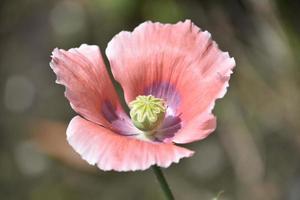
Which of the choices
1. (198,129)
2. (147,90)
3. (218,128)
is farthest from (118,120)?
(218,128)

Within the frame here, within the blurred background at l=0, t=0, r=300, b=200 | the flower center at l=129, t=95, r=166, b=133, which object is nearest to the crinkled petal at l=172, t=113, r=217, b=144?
the flower center at l=129, t=95, r=166, b=133

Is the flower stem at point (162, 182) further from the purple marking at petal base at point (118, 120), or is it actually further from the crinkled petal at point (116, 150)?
the purple marking at petal base at point (118, 120)

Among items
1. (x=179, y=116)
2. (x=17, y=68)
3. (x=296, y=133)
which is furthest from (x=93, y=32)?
(x=179, y=116)

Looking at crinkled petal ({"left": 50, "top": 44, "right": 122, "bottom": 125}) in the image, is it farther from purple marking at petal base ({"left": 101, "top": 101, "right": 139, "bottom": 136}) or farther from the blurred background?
the blurred background

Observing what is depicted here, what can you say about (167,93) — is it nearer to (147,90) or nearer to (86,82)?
(147,90)

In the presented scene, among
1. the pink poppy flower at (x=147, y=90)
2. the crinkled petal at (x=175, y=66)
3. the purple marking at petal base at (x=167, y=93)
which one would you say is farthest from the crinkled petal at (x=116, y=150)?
the purple marking at petal base at (x=167, y=93)

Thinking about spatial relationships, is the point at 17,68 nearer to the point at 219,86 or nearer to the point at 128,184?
the point at 128,184
